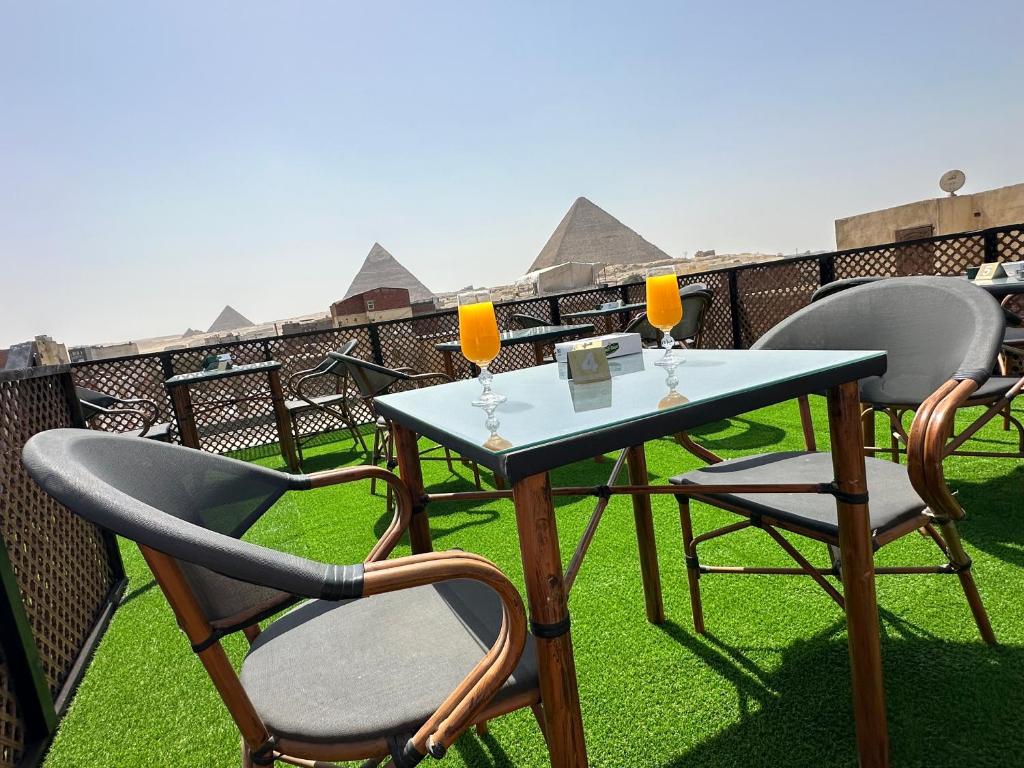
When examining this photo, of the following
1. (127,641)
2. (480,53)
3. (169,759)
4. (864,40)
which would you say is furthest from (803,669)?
(864,40)

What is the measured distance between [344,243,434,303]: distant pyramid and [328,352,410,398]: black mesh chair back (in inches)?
3262

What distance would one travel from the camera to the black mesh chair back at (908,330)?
1.24 meters

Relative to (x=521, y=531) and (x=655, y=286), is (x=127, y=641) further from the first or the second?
(x=655, y=286)

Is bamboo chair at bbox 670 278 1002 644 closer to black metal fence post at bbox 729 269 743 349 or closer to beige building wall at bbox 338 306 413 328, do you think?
black metal fence post at bbox 729 269 743 349


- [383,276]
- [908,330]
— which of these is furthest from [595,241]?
[908,330]

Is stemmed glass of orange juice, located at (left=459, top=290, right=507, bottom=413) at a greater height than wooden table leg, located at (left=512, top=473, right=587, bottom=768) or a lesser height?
greater

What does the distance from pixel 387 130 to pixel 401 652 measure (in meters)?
33.2

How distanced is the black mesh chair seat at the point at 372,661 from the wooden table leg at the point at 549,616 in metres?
0.04

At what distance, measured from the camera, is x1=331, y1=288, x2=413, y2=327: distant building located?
160 feet

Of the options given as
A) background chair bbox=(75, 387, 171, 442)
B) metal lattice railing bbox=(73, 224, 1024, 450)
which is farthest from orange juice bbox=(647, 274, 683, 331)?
metal lattice railing bbox=(73, 224, 1024, 450)

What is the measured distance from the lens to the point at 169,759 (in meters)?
1.32

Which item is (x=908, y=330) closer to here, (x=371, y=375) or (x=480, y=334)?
(x=480, y=334)

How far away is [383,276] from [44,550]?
87291mm

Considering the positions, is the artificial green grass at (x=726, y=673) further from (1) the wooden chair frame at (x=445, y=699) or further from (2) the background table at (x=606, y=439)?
(1) the wooden chair frame at (x=445, y=699)
